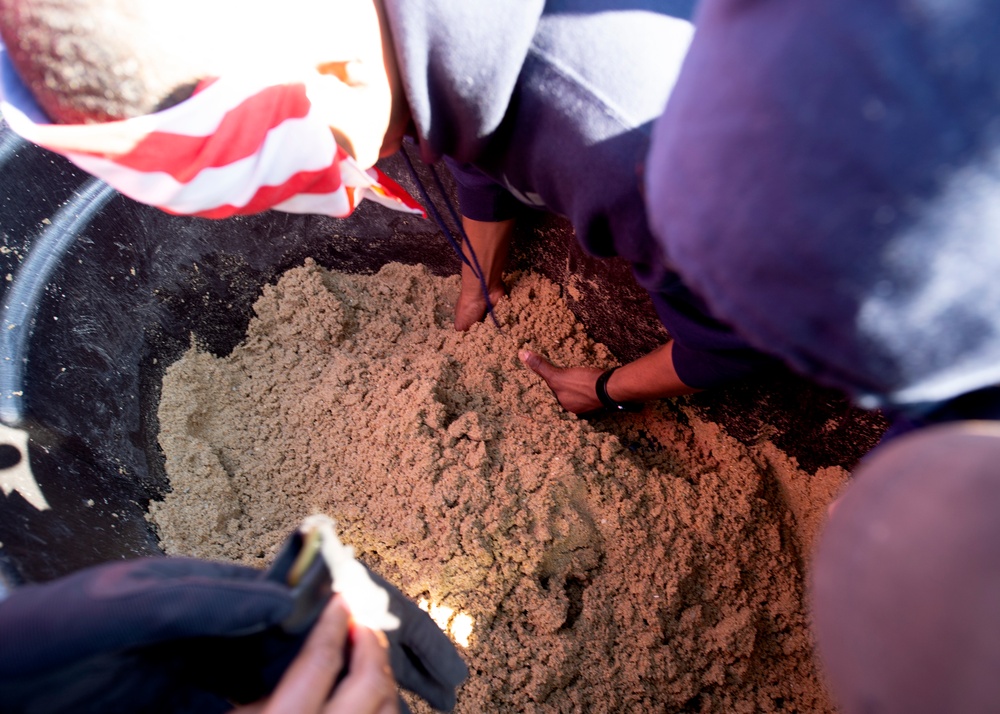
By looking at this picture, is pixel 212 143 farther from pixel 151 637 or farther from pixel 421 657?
pixel 421 657

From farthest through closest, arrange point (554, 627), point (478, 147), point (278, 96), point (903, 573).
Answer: point (554, 627) < point (478, 147) < point (278, 96) < point (903, 573)

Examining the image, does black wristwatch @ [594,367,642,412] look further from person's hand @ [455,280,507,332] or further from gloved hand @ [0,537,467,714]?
gloved hand @ [0,537,467,714]

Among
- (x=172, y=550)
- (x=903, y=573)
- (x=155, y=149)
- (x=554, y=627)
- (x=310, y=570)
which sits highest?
(x=155, y=149)

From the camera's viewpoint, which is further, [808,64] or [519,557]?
[519,557]

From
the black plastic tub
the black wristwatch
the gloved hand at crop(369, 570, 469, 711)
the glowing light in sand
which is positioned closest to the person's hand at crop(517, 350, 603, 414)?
the black wristwatch

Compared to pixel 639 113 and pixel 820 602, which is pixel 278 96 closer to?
pixel 639 113

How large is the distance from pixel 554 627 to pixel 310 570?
0.56m

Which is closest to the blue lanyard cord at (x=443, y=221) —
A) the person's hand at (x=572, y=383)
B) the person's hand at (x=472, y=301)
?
the person's hand at (x=472, y=301)

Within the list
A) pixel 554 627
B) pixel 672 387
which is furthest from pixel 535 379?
pixel 554 627

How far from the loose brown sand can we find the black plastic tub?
2.1 inches

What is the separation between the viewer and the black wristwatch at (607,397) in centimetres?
108

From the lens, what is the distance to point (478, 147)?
711 mm

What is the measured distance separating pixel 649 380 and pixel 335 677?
701 millimetres

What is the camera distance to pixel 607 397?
1.07m
